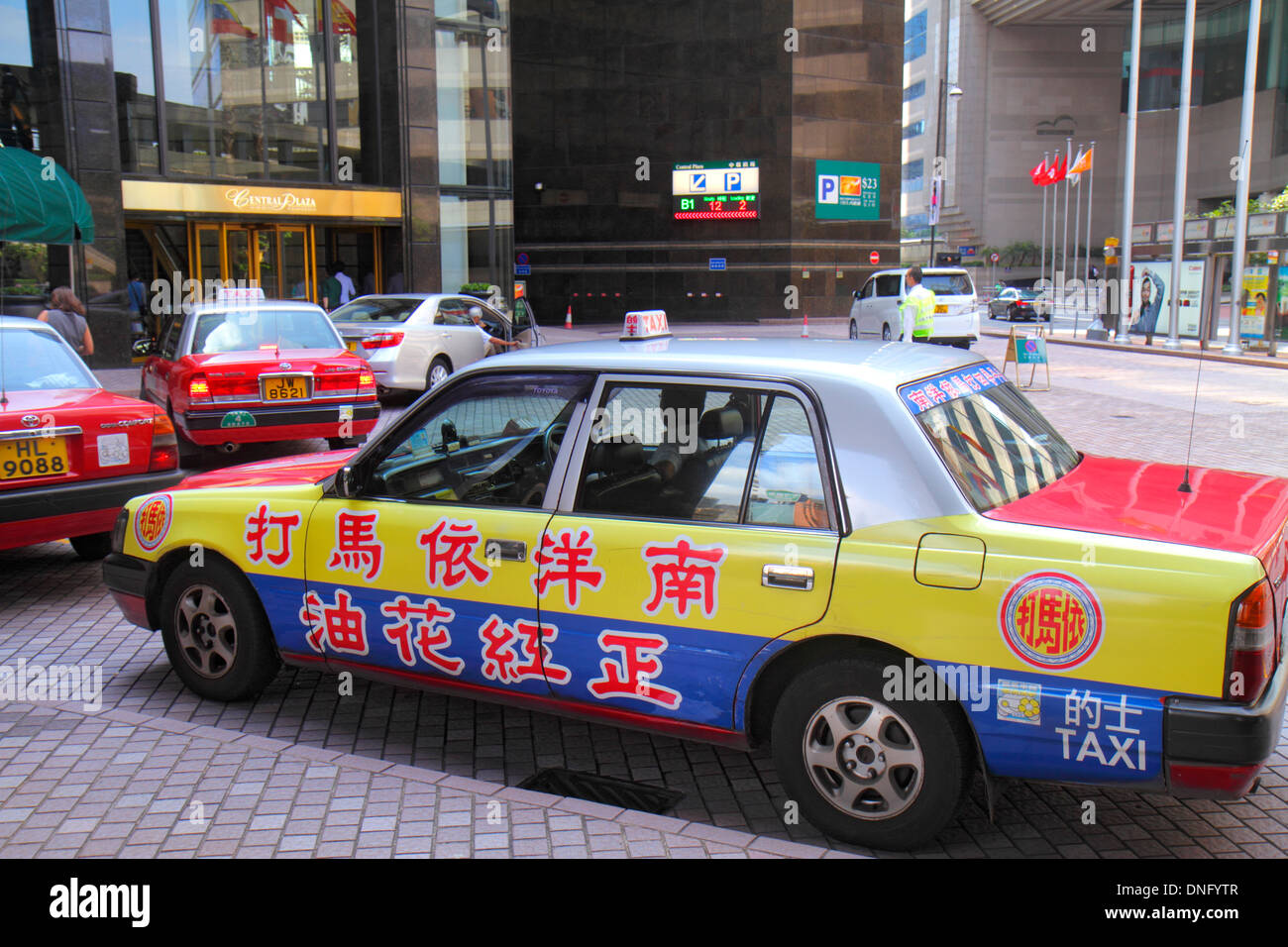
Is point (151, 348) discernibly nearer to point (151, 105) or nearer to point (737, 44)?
point (151, 105)

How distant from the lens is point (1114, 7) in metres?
79.7

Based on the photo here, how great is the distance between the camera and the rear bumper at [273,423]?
10.4 metres

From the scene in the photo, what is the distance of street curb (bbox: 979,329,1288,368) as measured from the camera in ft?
76.5

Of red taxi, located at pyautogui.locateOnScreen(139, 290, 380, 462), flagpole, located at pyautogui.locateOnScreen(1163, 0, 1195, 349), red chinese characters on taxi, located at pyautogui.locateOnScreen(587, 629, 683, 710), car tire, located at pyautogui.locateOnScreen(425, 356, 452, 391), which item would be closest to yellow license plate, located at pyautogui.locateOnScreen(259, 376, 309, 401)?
red taxi, located at pyautogui.locateOnScreen(139, 290, 380, 462)

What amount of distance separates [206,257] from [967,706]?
901 inches

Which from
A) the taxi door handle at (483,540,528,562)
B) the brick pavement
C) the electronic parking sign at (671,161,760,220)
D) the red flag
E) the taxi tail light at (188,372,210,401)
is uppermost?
the red flag

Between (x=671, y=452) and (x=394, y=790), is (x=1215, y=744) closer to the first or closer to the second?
(x=671, y=452)

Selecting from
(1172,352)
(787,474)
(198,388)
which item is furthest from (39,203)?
(1172,352)

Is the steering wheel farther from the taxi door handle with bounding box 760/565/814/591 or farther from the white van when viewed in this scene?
the white van

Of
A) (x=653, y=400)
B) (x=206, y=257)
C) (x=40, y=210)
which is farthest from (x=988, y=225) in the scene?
(x=653, y=400)

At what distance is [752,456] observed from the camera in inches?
147

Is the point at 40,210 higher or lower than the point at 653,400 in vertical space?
higher

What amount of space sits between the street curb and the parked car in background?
1020cm

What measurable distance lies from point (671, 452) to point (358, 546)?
4.30 ft
